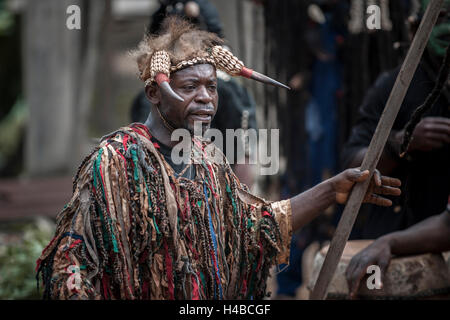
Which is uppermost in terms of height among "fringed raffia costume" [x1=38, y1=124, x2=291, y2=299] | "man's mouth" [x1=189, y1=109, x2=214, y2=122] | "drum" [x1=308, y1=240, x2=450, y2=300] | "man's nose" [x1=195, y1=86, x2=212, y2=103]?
"man's nose" [x1=195, y1=86, x2=212, y2=103]

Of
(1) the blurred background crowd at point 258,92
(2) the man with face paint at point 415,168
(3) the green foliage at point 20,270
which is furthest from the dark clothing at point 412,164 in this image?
(3) the green foliage at point 20,270

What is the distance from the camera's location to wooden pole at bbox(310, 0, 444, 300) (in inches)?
120

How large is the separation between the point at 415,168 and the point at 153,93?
6.12ft

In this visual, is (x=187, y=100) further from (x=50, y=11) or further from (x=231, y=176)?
(x=50, y=11)

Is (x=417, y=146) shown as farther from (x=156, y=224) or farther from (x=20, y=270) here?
(x=20, y=270)

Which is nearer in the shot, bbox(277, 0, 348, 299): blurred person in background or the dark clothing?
the dark clothing

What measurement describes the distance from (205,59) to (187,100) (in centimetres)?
22

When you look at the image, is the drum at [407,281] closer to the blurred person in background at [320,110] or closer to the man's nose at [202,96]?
the man's nose at [202,96]

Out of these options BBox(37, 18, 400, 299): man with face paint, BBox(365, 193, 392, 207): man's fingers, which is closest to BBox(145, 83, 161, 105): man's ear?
BBox(37, 18, 400, 299): man with face paint

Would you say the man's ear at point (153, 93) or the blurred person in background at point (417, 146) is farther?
the blurred person in background at point (417, 146)

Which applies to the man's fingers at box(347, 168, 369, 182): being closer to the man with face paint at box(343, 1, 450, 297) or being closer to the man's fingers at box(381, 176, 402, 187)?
the man's fingers at box(381, 176, 402, 187)

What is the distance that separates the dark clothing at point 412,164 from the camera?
4141 mm

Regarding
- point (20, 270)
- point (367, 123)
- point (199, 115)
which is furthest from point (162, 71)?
point (20, 270)

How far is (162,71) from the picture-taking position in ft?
10.1
